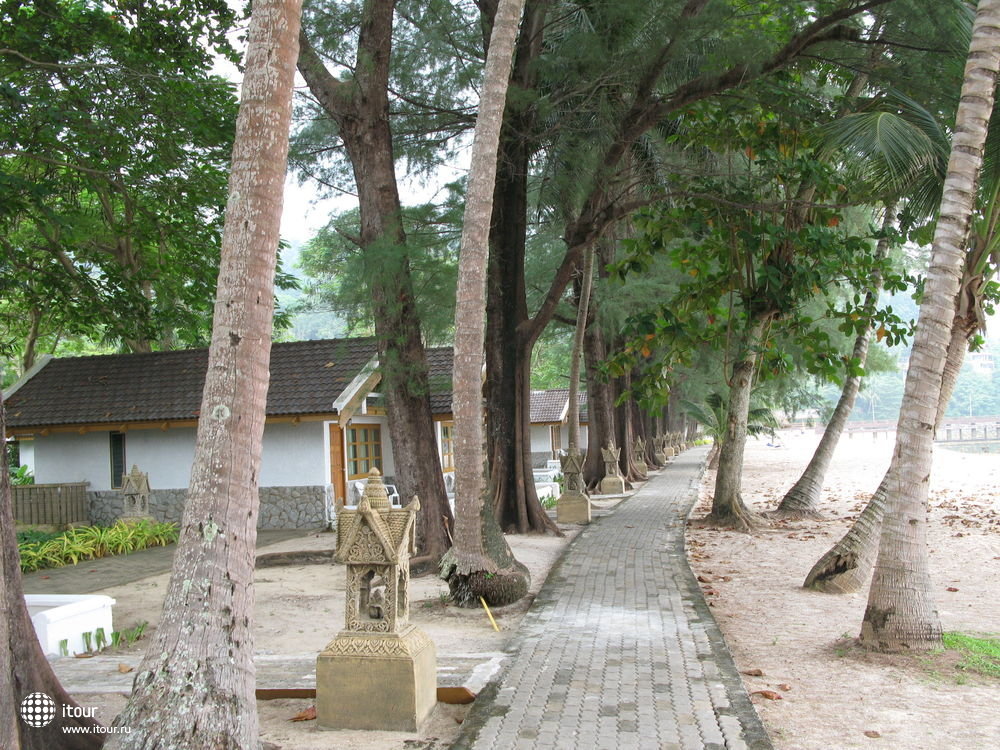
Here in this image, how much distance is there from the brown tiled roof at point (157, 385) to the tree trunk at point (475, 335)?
8925 millimetres

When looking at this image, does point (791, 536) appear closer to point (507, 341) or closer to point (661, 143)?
point (507, 341)

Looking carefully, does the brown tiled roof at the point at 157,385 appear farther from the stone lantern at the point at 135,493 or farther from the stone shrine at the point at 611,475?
the stone shrine at the point at 611,475

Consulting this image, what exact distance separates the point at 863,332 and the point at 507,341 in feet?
18.7

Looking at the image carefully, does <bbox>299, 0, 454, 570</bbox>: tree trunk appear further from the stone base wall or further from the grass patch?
the stone base wall

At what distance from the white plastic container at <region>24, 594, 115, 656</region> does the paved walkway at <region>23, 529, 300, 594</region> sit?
3371 mm

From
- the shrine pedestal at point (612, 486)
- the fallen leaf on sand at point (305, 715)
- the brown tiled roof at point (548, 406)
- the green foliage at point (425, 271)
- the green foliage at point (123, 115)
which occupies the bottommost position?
the shrine pedestal at point (612, 486)

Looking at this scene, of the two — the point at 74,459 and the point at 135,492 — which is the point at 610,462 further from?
the point at 74,459

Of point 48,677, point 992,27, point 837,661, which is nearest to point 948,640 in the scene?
point 837,661

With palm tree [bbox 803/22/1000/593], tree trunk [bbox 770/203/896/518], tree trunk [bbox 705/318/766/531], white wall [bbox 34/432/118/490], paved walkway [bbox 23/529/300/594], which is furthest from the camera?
white wall [bbox 34/432/118/490]

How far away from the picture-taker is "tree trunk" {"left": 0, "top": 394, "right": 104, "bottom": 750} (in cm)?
389

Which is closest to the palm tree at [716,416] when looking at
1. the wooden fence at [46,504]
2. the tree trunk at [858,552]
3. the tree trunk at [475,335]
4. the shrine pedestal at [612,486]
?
the shrine pedestal at [612,486]

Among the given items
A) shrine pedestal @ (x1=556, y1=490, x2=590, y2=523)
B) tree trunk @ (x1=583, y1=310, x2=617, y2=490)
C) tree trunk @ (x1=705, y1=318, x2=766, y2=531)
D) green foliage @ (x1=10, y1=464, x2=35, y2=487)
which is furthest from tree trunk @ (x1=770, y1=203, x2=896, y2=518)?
green foliage @ (x1=10, y1=464, x2=35, y2=487)

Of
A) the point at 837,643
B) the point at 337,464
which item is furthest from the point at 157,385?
the point at 837,643

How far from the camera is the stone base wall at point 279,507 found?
58.5 ft
